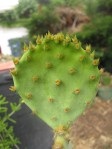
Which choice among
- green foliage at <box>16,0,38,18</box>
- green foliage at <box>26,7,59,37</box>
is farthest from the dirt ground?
green foliage at <box>16,0,38,18</box>

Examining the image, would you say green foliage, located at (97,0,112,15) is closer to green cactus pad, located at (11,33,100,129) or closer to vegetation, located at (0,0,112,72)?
vegetation, located at (0,0,112,72)

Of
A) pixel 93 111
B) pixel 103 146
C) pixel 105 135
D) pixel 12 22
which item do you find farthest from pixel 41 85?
pixel 12 22

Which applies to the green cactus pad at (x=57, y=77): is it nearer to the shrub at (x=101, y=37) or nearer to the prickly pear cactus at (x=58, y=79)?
the prickly pear cactus at (x=58, y=79)

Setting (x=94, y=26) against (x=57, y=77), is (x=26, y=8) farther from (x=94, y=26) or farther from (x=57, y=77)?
(x=57, y=77)

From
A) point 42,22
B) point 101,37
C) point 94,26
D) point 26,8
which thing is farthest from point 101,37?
point 26,8

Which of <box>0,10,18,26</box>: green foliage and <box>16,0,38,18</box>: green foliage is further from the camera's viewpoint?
<box>16,0,38,18</box>: green foliage
